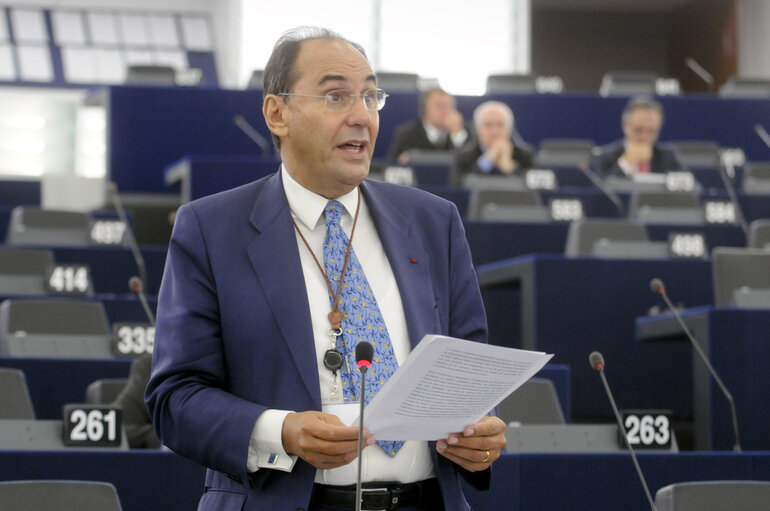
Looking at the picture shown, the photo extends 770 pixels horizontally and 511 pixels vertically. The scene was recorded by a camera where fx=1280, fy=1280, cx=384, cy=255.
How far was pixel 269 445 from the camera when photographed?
1725mm

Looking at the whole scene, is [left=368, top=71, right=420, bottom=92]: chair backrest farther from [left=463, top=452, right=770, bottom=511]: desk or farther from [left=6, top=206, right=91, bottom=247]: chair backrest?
[left=463, top=452, right=770, bottom=511]: desk

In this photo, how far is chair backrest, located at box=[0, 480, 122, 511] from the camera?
251 centimetres

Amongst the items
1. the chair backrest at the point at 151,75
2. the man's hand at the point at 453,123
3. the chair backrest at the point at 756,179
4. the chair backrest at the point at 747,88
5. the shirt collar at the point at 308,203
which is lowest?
the chair backrest at the point at 756,179

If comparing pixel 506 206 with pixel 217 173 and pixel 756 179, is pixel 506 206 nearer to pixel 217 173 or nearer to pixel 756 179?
pixel 217 173

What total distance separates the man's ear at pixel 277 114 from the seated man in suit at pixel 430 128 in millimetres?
6691

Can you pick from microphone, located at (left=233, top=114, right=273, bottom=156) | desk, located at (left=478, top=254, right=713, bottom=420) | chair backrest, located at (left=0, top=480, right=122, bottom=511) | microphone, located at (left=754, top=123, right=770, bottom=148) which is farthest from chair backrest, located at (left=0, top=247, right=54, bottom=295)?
microphone, located at (left=754, top=123, right=770, bottom=148)

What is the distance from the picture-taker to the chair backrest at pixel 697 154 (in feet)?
29.5

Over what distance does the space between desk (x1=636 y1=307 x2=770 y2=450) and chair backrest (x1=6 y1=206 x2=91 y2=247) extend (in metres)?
3.52

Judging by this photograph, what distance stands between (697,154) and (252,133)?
125 inches

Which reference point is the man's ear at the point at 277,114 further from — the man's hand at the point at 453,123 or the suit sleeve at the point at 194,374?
the man's hand at the point at 453,123

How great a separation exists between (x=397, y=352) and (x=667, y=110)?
857 centimetres

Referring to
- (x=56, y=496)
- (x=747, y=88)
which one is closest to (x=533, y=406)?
(x=56, y=496)

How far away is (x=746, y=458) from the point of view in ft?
11.0

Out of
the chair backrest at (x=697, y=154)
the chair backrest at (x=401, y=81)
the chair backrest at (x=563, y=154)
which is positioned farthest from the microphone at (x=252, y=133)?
the chair backrest at (x=697, y=154)
